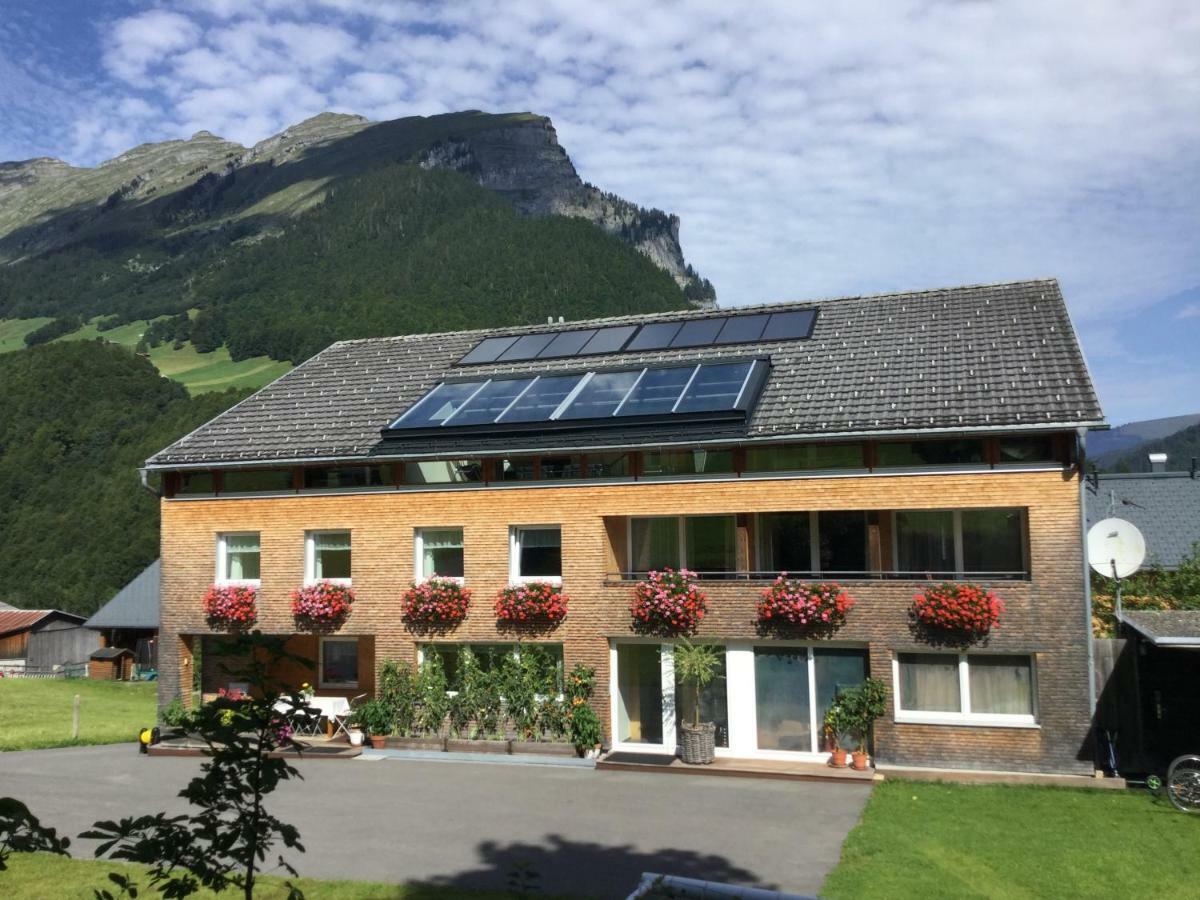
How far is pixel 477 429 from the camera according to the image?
19312 mm

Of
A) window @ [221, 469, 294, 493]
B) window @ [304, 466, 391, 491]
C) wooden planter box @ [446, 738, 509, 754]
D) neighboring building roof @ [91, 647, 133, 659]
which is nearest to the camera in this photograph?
wooden planter box @ [446, 738, 509, 754]

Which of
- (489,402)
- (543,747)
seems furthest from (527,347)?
(543,747)

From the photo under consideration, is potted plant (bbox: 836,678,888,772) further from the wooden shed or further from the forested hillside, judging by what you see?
the forested hillside

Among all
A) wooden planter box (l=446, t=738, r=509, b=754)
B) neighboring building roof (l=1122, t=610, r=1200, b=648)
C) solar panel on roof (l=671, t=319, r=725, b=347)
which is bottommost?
wooden planter box (l=446, t=738, r=509, b=754)

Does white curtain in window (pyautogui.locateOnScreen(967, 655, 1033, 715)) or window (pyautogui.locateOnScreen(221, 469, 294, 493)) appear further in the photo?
window (pyautogui.locateOnScreen(221, 469, 294, 493))

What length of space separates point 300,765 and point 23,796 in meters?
4.30

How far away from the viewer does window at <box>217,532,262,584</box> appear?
21.2 m

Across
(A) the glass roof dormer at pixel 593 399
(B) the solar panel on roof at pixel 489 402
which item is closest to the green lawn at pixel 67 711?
(A) the glass roof dormer at pixel 593 399

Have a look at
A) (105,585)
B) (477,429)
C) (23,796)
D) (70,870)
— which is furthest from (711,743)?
(105,585)

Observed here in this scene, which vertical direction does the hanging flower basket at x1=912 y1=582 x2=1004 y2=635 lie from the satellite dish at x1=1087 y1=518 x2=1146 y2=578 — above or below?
below

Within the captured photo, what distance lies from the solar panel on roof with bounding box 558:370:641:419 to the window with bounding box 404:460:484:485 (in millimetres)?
2022

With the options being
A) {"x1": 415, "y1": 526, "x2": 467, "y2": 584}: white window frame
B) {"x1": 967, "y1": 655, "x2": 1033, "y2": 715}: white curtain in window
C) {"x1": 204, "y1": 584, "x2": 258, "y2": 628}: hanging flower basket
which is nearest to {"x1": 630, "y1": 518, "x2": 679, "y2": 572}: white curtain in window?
{"x1": 415, "y1": 526, "x2": 467, "y2": 584}: white window frame

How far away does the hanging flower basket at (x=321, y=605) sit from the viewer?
19641 millimetres

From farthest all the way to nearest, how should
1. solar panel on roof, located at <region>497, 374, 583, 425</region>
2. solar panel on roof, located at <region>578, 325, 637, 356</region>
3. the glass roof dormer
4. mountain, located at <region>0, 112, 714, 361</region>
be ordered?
mountain, located at <region>0, 112, 714, 361</region> < solar panel on roof, located at <region>578, 325, 637, 356</region> < solar panel on roof, located at <region>497, 374, 583, 425</region> < the glass roof dormer
